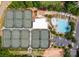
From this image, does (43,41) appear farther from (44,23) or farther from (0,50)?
(0,50)

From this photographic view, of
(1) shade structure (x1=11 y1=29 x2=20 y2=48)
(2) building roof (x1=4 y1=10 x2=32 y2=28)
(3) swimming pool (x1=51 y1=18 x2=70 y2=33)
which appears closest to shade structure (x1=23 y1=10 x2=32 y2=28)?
(2) building roof (x1=4 y1=10 x2=32 y2=28)

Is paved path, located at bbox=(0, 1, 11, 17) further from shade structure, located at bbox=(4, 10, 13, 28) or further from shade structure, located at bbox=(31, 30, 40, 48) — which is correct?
shade structure, located at bbox=(31, 30, 40, 48)

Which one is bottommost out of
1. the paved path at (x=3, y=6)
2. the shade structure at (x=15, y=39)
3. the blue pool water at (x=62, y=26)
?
the shade structure at (x=15, y=39)

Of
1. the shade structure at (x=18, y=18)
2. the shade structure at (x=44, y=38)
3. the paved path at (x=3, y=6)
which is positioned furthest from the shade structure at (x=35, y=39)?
the paved path at (x=3, y=6)

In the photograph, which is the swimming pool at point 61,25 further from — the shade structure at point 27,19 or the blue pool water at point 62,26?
the shade structure at point 27,19

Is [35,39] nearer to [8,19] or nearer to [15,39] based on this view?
[15,39]

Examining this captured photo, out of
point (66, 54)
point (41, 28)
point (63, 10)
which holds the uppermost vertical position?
point (63, 10)

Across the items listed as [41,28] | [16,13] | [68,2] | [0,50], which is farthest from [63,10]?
[0,50]
